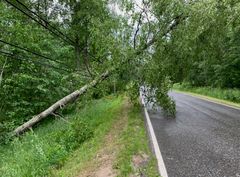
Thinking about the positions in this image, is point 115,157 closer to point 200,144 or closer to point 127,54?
point 200,144

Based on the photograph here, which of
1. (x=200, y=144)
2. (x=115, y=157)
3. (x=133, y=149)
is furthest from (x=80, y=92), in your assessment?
(x=115, y=157)

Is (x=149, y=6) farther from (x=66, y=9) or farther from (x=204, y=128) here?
(x=66, y=9)

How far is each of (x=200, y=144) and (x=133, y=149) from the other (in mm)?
2335

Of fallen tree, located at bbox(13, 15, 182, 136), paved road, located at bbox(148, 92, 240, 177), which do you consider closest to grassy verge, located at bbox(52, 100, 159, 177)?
paved road, located at bbox(148, 92, 240, 177)

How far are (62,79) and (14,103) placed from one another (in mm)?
3065

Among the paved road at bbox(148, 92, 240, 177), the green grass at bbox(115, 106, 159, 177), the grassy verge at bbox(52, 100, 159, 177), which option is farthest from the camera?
the paved road at bbox(148, 92, 240, 177)

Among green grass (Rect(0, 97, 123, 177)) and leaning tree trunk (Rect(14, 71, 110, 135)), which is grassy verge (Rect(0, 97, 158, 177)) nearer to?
green grass (Rect(0, 97, 123, 177))

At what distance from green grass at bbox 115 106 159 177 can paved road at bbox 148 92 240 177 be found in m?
0.42

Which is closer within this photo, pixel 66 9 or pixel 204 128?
pixel 204 128

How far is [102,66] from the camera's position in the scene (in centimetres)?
1585

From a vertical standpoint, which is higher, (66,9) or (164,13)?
(66,9)

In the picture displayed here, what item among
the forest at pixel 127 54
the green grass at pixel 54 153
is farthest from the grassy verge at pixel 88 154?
the forest at pixel 127 54

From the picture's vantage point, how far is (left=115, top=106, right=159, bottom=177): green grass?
21.7 ft

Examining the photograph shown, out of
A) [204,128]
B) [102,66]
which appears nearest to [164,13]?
[102,66]
